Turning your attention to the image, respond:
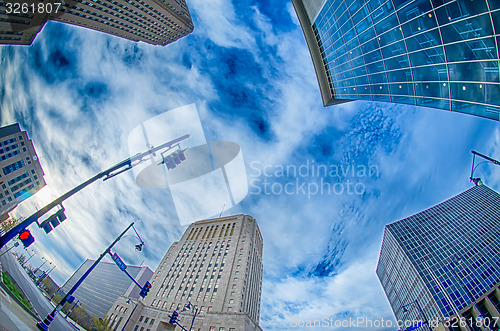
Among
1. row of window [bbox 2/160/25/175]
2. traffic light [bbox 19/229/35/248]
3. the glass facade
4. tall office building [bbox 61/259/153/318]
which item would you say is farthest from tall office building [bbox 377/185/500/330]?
the glass facade

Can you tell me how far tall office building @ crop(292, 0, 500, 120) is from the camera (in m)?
12.8

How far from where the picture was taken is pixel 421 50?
1734cm

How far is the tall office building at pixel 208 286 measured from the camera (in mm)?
44250

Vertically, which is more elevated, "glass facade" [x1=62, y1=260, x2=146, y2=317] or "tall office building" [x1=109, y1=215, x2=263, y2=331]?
"tall office building" [x1=109, y1=215, x2=263, y2=331]

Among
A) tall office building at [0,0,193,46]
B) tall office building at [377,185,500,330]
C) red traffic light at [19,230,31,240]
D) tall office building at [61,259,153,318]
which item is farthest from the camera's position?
tall office building at [61,259,153,318]

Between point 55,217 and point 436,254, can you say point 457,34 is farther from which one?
point 436,254

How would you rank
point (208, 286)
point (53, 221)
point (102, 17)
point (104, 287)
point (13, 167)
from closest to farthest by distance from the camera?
point (53, 221)
point (208, 286)
point (102, 17)
point (13, 167)
point (104, 287)

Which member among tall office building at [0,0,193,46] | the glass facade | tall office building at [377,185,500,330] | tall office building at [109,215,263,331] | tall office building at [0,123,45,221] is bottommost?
tall office building at [377,185,500,330]

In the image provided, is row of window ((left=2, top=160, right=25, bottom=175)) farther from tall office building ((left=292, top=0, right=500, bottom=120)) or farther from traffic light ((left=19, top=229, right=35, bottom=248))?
tall office building ((left=292, top=0, right=500, bottom=120))

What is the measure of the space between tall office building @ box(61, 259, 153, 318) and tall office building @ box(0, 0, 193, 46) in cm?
14103

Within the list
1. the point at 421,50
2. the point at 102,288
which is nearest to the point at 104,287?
the point at 102,288

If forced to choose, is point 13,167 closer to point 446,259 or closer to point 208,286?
point 208,286

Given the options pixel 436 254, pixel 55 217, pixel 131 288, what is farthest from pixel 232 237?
pixel 131 288

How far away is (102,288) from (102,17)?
182649 mm
